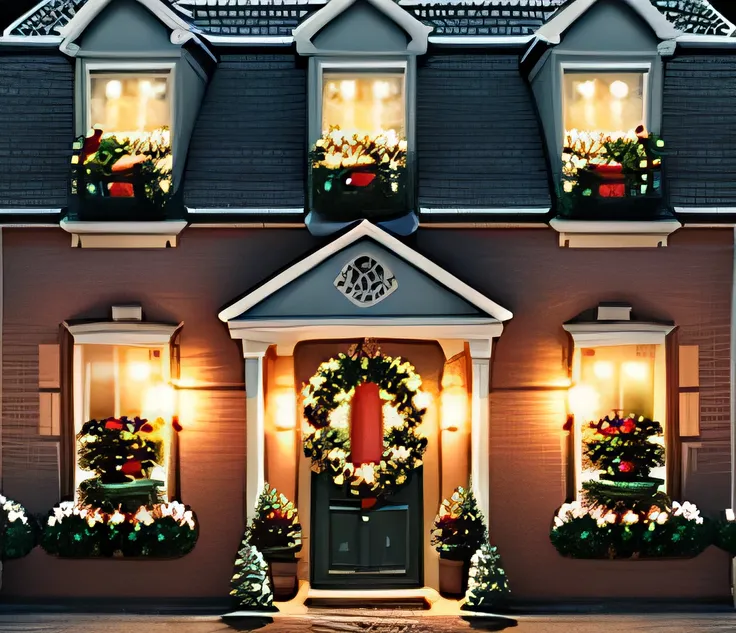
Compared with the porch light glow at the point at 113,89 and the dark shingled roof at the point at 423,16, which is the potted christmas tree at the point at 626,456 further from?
the porch light glow at the point at 113,89

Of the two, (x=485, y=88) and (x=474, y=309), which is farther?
(x=485, y=88)

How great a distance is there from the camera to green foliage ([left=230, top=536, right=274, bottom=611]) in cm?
1070

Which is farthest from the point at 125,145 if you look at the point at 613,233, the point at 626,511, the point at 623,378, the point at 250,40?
the point at 626,511

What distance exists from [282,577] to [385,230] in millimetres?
4296

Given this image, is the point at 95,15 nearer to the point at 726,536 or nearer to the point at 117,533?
the point at 117,533

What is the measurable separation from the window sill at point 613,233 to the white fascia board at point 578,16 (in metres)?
2.26

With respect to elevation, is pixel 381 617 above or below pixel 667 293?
below

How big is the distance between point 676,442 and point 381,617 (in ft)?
13.5

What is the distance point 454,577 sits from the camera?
11023 millimetres

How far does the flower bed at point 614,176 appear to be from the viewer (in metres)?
11.1

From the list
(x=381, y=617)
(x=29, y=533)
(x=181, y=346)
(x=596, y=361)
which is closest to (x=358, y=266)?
(x=181, y=346)

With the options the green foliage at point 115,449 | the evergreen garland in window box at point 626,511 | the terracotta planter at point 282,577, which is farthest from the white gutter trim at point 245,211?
the evergreen garland in window box at point 626,511

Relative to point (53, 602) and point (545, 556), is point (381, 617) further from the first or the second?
point (53, 602)

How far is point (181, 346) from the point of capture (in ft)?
37.3
